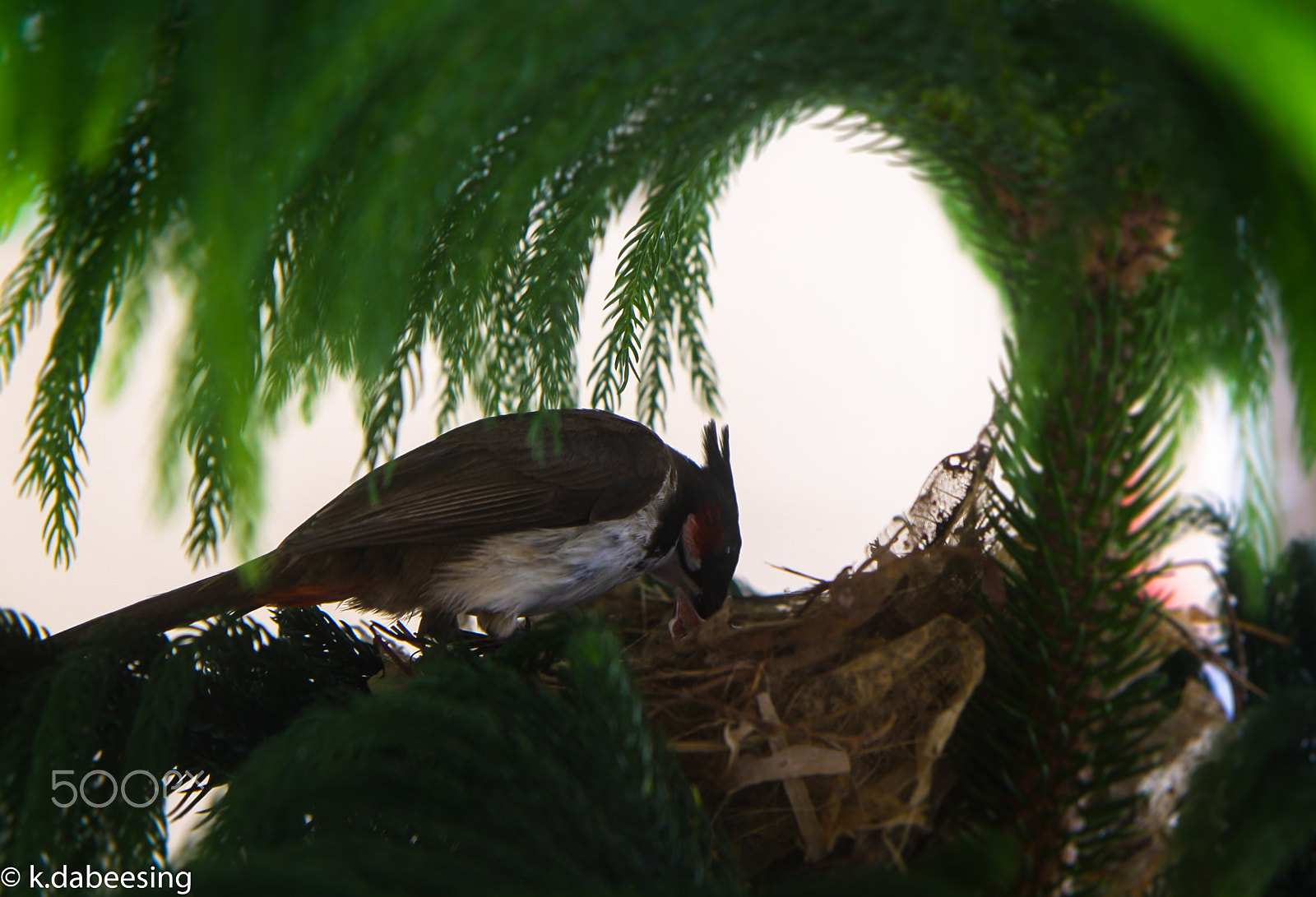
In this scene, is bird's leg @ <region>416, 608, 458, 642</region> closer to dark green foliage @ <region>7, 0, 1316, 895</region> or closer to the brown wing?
the brown wing

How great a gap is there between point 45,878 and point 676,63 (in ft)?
1.91

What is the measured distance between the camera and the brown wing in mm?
1048

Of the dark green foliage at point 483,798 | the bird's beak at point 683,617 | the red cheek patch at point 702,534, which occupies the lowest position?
the dark green foliage at point 483,798

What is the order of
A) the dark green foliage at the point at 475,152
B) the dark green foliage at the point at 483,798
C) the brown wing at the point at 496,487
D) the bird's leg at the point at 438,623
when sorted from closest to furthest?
the dark green foliage at the point at 475,152 < the dark green foliage at the point at 483,798 < the brown wing at the point at 496,487 < the bird's leg at the point at 438,623

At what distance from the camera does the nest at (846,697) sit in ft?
2.05

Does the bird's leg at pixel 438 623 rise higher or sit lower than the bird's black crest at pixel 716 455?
lower

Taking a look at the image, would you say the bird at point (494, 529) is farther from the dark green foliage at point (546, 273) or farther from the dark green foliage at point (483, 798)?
the dark green foliage at point (483, 798)

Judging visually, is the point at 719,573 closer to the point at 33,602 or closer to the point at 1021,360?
the point at 1021,360

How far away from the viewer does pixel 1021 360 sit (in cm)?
44

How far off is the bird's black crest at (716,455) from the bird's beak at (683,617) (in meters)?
0.19

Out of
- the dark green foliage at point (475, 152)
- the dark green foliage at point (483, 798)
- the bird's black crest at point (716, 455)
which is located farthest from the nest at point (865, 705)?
the bird's black crest at point (716, 455)

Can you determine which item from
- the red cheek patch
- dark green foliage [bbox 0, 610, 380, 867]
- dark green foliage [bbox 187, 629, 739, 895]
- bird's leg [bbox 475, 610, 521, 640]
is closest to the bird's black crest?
the red cheek patch

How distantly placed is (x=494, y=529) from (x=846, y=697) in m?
0.53

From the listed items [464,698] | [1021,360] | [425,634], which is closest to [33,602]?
[425,634]
